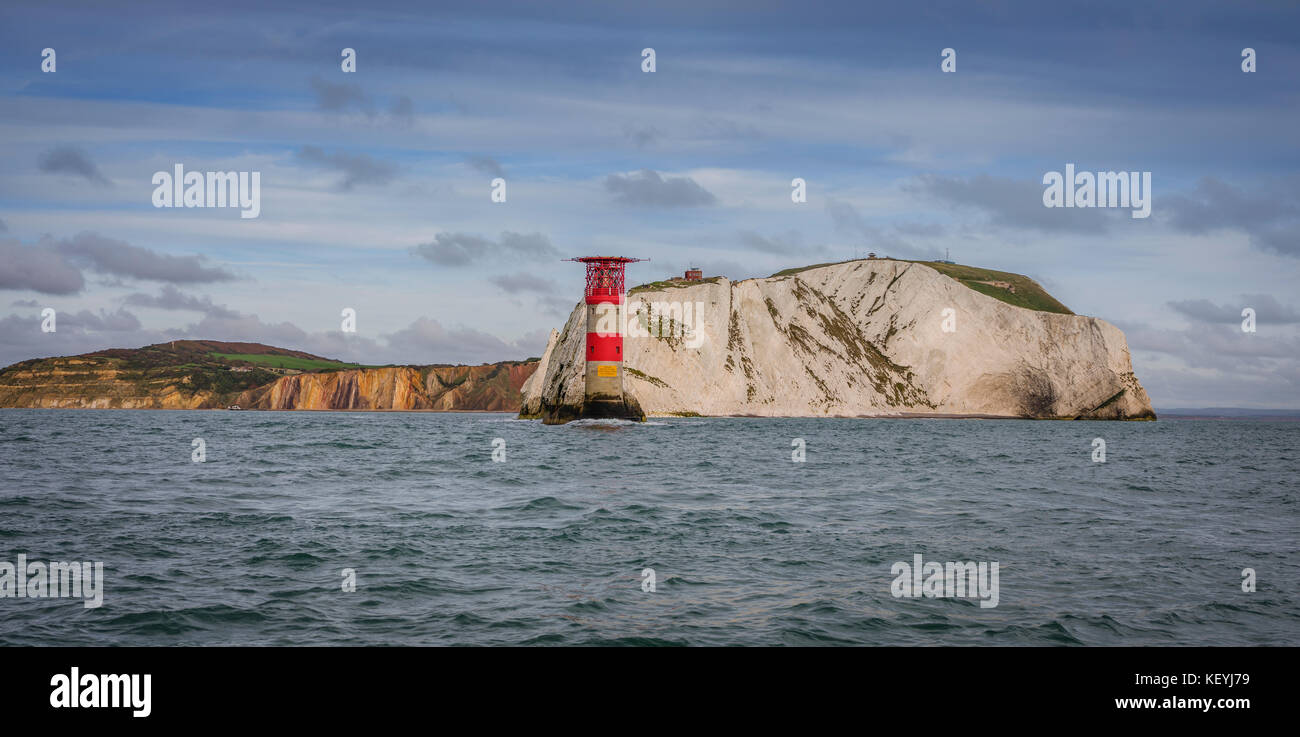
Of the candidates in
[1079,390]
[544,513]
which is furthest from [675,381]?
[544,513]

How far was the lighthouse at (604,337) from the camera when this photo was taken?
280ft

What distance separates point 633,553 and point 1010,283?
178232 millimetres

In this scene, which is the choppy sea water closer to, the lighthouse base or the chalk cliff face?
the lighthouse base

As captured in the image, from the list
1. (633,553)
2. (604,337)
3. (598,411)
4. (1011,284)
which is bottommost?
(633,553)

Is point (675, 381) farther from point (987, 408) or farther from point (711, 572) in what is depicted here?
point (711, 572)

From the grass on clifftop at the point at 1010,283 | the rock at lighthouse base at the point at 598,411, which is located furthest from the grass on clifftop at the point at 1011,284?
the rock at lighthouse base at the point at 598,411

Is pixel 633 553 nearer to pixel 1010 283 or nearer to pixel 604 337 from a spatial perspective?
pixel 604 337

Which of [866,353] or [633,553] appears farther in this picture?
[866,353]

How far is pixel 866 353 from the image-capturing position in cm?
14612

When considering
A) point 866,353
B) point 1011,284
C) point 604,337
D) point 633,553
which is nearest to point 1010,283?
point 1011,284

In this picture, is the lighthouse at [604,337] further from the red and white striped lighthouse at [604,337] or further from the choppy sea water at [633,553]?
the choppy sea water at [633,553]

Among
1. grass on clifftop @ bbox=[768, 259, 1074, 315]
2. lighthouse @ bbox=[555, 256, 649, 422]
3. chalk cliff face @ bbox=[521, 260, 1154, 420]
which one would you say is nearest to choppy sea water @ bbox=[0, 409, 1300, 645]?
lighthouse @ bbox=[555, 256, 649, 422]

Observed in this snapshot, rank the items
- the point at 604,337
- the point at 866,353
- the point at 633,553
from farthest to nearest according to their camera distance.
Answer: the point at 866,353 → the point at 604,337 → the point at 633,553

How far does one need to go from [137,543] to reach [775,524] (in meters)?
14.2
